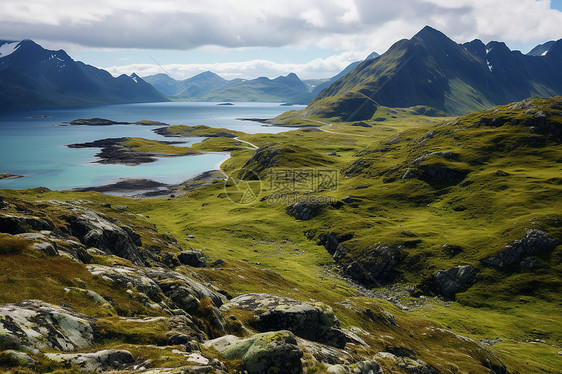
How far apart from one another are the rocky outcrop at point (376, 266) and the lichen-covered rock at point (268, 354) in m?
72.6

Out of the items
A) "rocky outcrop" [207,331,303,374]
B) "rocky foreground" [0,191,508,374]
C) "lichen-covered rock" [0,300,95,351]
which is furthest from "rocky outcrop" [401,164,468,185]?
"lichen-covered rock" [0,300,95,351]

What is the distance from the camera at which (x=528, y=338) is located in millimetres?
65375

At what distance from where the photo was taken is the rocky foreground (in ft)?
57.7

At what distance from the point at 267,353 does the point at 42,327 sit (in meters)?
13.4

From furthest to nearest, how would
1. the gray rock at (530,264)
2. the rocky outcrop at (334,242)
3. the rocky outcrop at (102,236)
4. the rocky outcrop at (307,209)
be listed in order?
the rocky outcrop at (307,209), the rocky outcrop at (334,242), the gray rock at (530,264), the rocky outcrop at (102,236)

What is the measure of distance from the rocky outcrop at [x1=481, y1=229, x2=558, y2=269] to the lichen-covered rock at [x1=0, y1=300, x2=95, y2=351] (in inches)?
3642

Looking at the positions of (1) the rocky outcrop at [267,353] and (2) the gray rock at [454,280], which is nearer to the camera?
(1) the rocky outcrop at [267,353]

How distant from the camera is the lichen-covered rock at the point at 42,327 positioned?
16406 mm

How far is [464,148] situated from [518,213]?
204 ft

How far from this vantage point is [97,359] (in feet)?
57.3

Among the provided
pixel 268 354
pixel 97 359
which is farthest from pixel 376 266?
pixel 97 359

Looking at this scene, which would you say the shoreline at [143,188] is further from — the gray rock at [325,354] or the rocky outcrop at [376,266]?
the gray rock at [325,354]

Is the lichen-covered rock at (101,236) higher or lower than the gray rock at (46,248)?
lower

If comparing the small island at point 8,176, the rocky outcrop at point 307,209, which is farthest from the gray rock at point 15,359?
the small island at point 8,176
